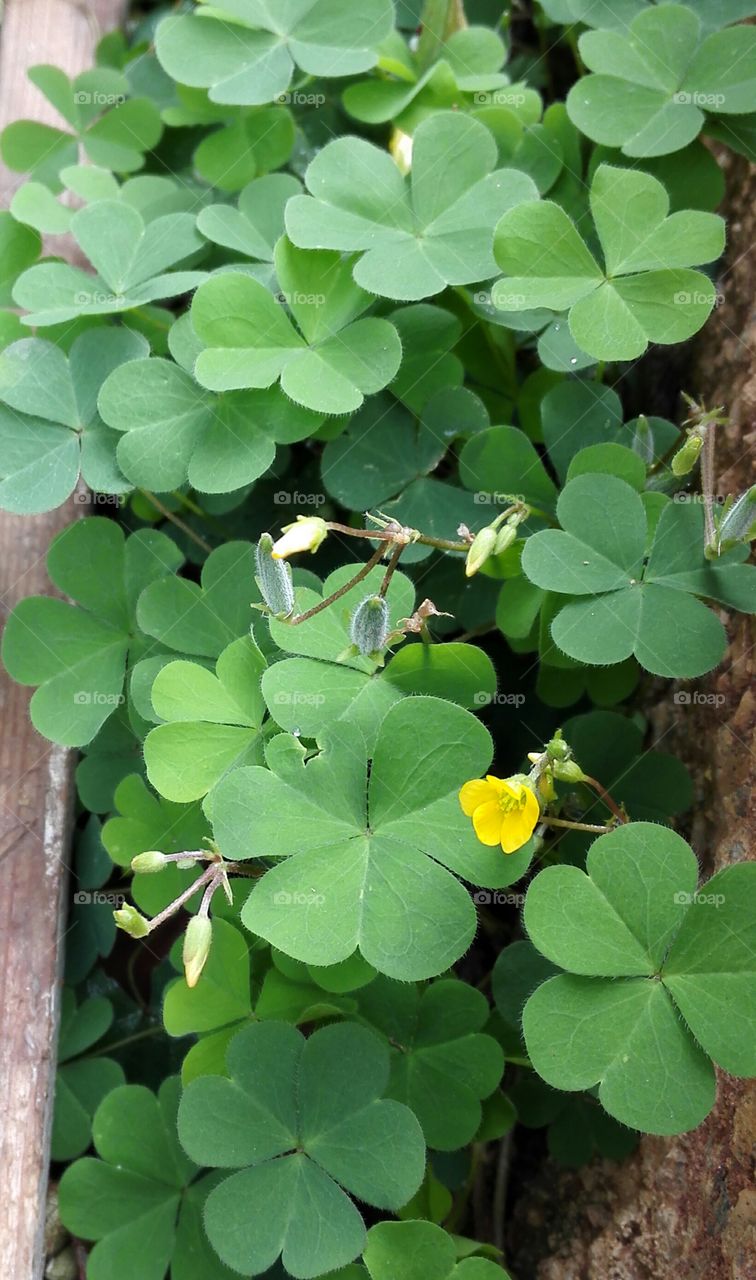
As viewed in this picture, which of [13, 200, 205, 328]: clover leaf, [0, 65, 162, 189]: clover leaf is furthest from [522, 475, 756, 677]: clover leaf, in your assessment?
[0, 65, 162, 189]: clover leaf

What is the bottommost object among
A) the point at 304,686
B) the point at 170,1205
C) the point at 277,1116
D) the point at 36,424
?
the point at 170,1205

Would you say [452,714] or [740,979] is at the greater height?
[452,714]

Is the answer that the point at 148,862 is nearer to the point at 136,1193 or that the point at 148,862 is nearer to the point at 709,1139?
the point at 136,1193

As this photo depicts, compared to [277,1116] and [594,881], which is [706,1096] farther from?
[277,1116]

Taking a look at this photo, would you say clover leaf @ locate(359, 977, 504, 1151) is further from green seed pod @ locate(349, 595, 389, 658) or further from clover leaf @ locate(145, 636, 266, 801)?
green seed pod @ locate(349, 595, 389, 658)

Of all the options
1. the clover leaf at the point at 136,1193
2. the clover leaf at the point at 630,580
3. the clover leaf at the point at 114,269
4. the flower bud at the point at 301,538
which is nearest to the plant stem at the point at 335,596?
the flower bud at the point at 301,538

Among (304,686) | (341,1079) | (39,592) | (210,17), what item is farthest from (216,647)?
(210,17)

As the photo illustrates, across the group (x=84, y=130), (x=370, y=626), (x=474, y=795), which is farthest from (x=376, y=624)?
(x=84, y=130)

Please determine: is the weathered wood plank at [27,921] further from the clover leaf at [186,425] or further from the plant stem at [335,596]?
the plant stem at [335,596]
